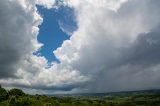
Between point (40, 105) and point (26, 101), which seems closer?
point (26, 101)

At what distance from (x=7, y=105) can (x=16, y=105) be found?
24.2 ft

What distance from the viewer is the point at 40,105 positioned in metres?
176

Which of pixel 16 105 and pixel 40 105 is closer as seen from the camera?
pixel 16 105

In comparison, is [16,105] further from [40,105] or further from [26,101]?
[40,105]

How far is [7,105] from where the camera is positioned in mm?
162625

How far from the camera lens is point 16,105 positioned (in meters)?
158

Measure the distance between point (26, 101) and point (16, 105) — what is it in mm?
5891

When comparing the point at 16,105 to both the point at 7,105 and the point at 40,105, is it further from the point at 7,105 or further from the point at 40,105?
the point at 40,105

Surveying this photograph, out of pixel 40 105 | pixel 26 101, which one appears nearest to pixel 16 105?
pixel 26 101

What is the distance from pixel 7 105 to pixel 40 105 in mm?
21232

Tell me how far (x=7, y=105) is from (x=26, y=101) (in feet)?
36.2

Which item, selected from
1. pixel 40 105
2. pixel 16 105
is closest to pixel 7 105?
pixel 16 105
